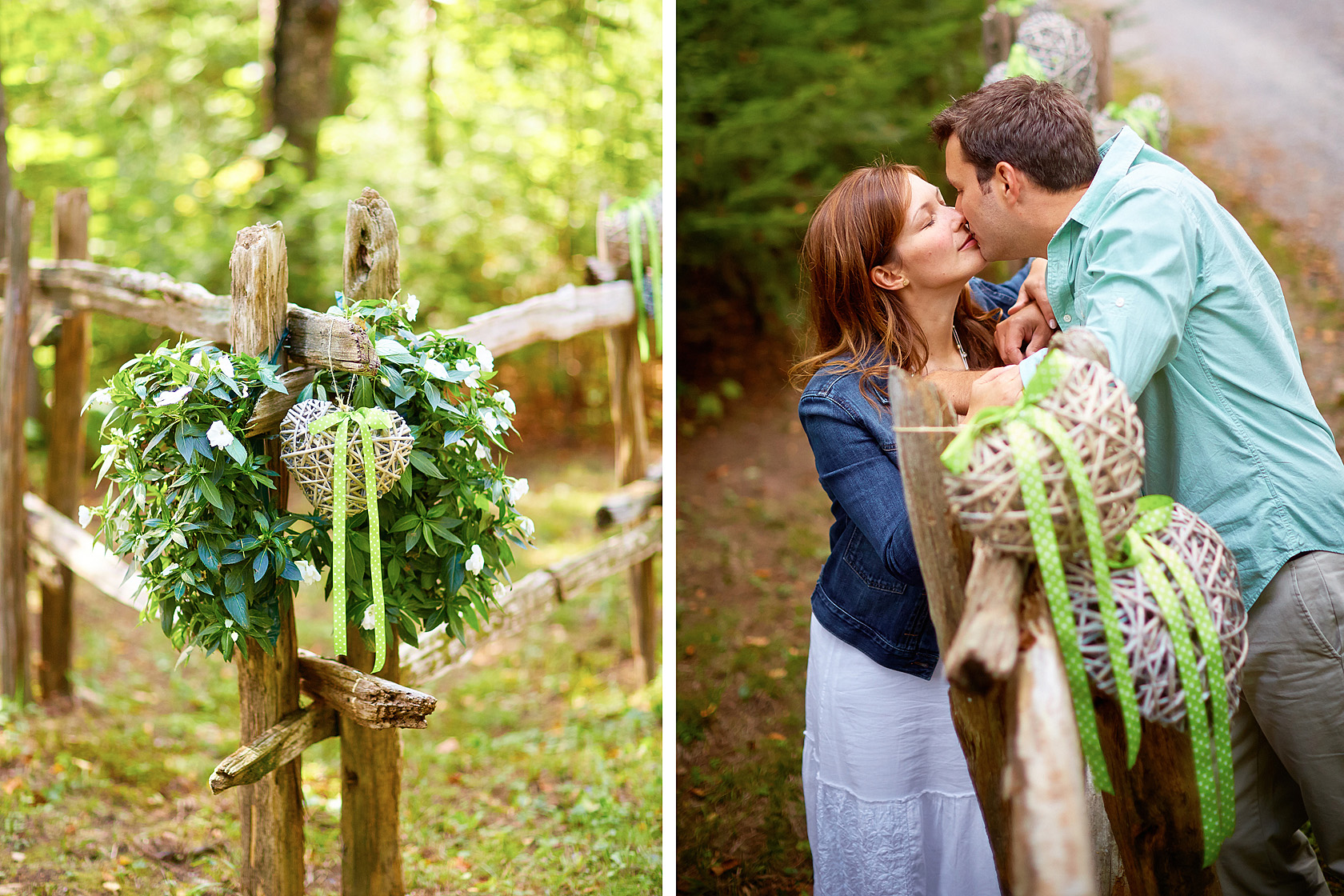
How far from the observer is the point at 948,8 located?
7141 millimetres

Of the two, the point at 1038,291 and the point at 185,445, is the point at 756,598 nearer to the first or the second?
the point at 1038,291

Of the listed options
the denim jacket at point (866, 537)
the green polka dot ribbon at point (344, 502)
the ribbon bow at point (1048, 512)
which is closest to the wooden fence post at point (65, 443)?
the green polka dot ribbon at point (344, 502)

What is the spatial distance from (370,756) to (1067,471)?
217 cm

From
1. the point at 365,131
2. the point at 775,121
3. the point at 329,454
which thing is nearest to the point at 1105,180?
the point at 329,454

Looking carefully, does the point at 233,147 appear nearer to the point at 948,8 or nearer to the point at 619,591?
the point at 619,591

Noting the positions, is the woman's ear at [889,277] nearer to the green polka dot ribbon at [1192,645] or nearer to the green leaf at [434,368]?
the green polka dot ribbon at [1192,645]

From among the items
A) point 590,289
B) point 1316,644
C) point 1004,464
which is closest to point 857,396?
point 1004,464

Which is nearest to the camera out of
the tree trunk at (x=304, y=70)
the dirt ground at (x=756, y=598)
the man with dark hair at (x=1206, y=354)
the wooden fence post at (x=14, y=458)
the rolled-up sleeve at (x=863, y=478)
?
the man with dark hair at (x=1206, y=354)

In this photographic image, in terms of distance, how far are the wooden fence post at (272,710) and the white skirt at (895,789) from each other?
1421mm

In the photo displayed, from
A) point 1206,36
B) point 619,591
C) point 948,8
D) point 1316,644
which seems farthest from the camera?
point 1206,36

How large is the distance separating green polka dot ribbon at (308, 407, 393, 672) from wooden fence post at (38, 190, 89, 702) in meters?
3.18

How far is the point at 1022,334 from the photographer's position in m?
2.40

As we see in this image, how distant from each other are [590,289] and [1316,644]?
3.16 metres

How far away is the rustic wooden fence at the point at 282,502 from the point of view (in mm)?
2363
